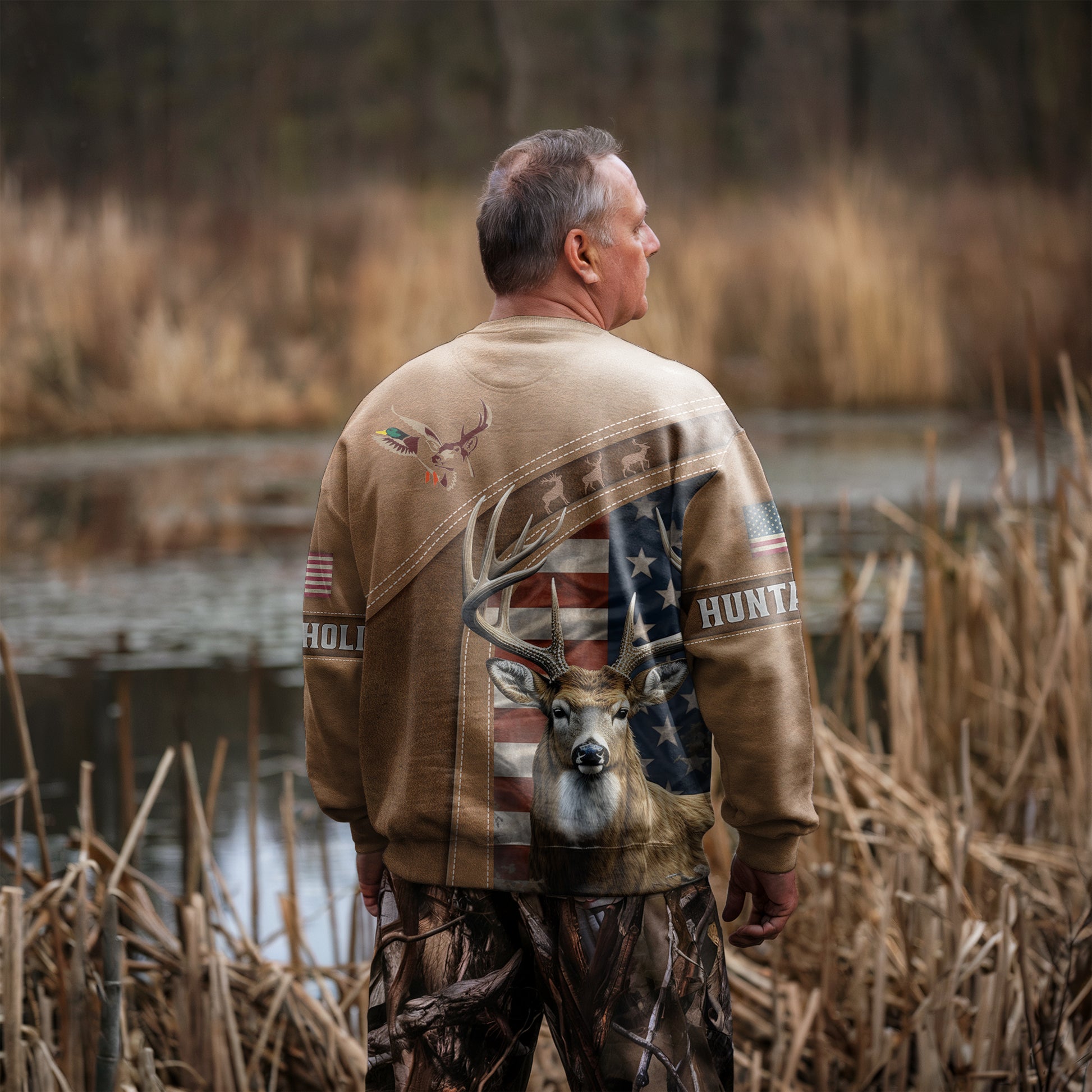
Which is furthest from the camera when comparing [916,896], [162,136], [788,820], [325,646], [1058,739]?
[162,136]

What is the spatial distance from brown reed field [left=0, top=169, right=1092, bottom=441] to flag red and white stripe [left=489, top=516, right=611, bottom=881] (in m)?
4.92

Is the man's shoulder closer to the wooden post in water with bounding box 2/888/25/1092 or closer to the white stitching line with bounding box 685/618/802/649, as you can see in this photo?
the white stitching line with bounding box 685/618/802/649

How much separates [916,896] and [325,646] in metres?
0.84

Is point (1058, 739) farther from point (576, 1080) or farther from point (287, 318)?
point (287, 318)

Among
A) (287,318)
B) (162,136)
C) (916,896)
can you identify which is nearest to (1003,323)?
(287,318)

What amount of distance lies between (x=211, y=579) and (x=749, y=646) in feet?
12.2

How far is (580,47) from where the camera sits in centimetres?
788

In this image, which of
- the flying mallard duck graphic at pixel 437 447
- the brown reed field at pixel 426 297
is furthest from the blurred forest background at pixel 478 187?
the flying mallard duck graphic at pixel 437 447

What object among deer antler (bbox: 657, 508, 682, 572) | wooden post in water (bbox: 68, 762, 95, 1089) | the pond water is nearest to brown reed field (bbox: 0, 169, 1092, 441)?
the pond water

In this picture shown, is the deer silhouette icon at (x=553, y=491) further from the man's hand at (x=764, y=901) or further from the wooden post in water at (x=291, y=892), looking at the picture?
the wooden post in water at (x=291, y=892)

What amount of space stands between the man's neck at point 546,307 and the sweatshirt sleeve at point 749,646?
0.52ft

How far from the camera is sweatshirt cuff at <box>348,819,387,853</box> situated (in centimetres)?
115

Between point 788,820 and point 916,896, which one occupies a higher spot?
point 788,820

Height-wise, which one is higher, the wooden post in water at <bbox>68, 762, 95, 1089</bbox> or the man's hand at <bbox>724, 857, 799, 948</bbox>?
the man's hand at <bbox>724, 857, 799, 948</bbox>
